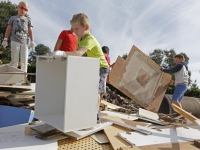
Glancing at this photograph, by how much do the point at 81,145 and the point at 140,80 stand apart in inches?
134

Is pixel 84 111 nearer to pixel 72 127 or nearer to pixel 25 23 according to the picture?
pixel 72 127

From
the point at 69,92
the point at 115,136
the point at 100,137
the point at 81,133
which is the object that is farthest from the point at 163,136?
the point at 69,92

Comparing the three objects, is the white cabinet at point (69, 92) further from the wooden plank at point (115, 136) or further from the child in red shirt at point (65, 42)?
the child in red shirt at point (65, 42)

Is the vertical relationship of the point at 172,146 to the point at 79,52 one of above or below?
below

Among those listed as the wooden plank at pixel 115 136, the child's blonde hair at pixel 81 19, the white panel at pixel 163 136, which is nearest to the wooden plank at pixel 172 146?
the white panel at pixel 163 136

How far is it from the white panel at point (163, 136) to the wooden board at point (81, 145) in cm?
31

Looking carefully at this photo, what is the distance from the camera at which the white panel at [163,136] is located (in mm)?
2416

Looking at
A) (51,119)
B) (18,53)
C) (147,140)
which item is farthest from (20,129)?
(18,53)

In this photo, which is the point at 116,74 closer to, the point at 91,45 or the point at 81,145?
the point at 91,45

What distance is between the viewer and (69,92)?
6.80 feet

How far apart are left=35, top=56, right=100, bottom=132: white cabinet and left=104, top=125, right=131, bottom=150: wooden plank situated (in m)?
0.26

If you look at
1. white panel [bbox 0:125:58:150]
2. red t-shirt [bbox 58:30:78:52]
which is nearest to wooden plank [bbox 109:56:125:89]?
red t-shirt [bbox 58:30:78:52]

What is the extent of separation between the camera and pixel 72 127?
2182 mm

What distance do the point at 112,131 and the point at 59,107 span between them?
2.64 ft
